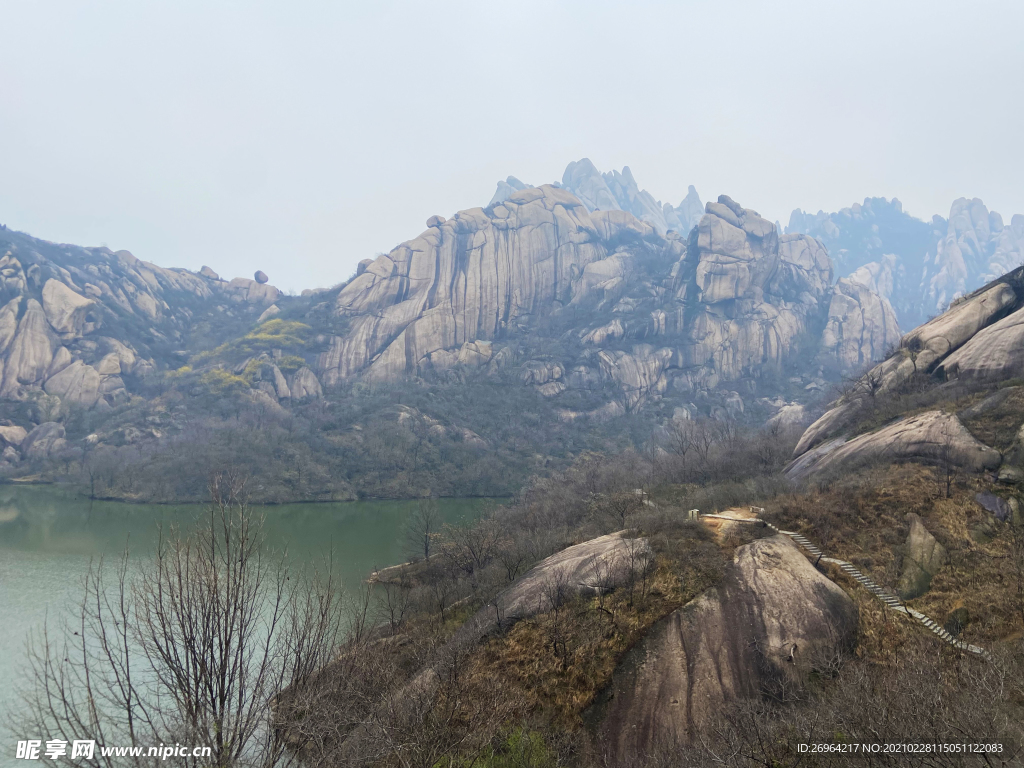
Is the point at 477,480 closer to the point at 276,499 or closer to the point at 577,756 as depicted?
the point at 276,499

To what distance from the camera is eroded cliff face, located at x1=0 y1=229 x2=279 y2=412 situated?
92562 millimetres

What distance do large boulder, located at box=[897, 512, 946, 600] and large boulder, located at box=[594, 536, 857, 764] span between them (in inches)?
101

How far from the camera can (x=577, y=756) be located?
13227 mm

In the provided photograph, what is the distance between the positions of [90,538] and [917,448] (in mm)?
60158

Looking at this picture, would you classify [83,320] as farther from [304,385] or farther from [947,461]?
[947,461]

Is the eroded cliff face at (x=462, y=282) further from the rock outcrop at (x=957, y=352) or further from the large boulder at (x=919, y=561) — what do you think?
the large boulder at (x=919, y=561)

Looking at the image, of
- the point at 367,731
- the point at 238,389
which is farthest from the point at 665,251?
the point at 367,731

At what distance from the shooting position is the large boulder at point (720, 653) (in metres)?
13.6

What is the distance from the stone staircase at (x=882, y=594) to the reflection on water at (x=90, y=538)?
2020 cm

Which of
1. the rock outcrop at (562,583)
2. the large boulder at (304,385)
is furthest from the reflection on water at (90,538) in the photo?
the large boulder at (304,385)

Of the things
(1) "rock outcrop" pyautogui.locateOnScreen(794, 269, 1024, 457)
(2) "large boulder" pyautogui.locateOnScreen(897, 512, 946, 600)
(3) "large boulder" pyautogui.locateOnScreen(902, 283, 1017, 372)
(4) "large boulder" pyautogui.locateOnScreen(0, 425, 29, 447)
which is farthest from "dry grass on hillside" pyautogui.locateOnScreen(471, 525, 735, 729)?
(4) "large boulder" pyautogui.locateOnScreen(0, 425, 29, 447)

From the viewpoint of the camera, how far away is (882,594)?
16.9m

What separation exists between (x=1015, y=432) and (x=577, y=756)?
73.7 feet

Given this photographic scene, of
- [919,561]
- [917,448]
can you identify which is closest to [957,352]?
[917,448]
